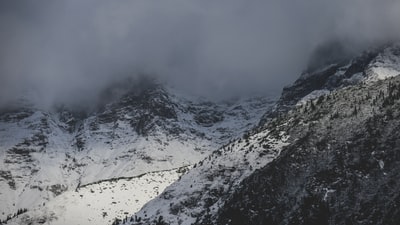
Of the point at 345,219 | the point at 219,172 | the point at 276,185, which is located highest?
the point at 219,172

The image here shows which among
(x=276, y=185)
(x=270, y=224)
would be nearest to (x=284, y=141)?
(x=276, y=185)

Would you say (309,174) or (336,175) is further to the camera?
(309,174)

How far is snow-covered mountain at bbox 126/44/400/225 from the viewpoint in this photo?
10938cm

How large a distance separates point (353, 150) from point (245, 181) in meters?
23.2

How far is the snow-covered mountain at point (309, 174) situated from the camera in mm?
109375

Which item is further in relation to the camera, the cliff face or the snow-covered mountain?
the snow-covered mountain

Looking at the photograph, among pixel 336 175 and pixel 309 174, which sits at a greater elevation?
pixel 309 174

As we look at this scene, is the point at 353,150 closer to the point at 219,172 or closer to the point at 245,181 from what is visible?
the point at 245,181

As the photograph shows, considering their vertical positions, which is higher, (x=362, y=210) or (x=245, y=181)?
(x=245, y=181)

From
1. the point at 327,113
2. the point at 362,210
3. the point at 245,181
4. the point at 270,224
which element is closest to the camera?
the point at 362,210

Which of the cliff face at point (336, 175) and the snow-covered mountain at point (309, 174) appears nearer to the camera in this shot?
the cliff face at point (336, 175)

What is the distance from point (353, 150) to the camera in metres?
119

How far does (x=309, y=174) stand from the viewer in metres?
120

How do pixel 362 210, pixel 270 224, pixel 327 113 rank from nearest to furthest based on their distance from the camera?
pixel 362 210, pixel 270 224, pixel 327 113
